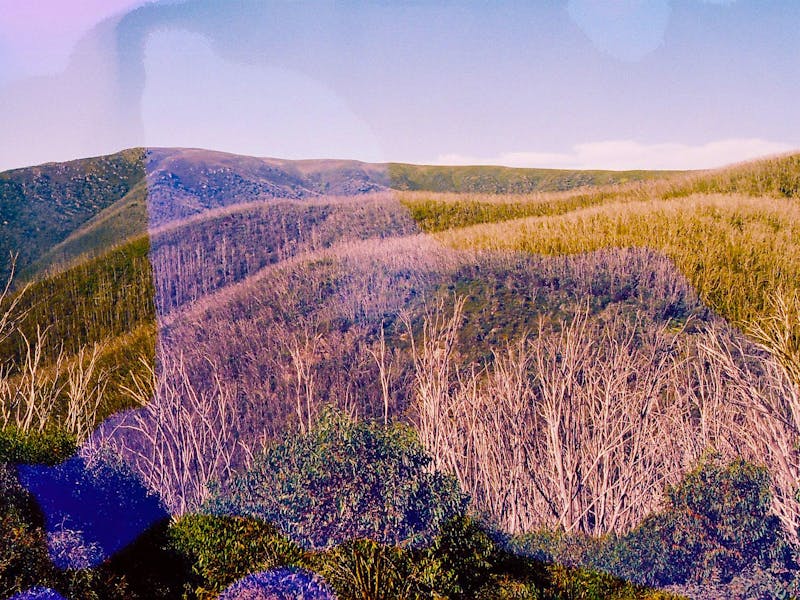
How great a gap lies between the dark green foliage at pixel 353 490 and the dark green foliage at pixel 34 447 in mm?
2446

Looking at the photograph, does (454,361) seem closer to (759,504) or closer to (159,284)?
(759,504)

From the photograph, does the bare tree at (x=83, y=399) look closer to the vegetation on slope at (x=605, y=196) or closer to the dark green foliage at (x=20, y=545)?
the dark green foliage at (x=20, y=545)

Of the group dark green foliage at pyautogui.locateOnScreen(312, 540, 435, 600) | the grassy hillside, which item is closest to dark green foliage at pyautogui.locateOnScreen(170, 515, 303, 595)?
the grassy hillside

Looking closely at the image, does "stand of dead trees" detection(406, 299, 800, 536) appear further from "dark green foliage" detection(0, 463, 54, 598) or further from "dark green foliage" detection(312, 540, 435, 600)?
"dark green foliage" detection(0, 463, 54, 598)

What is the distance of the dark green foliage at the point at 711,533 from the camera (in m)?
6.29

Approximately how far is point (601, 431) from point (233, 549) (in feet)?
12.1

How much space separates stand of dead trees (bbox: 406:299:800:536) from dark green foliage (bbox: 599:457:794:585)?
0.54m

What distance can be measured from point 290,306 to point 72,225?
116 ft

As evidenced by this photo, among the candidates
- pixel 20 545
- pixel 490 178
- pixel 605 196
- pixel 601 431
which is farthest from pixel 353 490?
pixel 490 178

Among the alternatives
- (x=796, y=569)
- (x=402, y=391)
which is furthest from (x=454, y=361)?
(x=796, y=569)

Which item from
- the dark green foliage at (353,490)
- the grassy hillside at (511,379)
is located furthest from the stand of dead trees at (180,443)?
the dark green foliage at (353,490)

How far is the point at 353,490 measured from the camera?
5.89m

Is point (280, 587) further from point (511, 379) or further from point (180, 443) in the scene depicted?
point (511, 379)

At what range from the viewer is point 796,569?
247 inches
